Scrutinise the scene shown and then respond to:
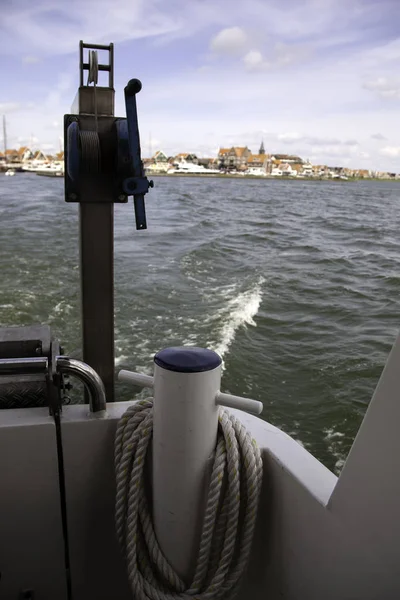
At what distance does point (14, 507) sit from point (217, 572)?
1.94ft

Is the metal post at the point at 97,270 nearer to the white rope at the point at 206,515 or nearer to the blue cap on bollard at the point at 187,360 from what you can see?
the white rope at the point at 206,515

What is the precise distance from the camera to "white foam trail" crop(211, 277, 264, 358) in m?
5.77

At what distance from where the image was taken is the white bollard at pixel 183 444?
1.22 meters

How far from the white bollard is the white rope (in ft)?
0.11

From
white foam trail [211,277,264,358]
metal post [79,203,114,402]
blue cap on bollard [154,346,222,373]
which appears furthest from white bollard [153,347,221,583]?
white foam trail [211,277,264,358]

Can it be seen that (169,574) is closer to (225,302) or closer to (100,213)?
(100,213)

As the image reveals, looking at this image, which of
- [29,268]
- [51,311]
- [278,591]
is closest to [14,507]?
[278,591]

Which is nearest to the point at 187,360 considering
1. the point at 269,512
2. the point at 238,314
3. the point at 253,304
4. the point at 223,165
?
the point at 269,512

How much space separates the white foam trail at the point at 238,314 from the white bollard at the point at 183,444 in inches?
159

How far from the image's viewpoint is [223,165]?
87125 mm

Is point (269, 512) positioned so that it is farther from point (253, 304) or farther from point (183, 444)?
point (253, 304)

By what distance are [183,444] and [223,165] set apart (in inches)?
3504

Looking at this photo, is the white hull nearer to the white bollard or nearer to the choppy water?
the white bollard

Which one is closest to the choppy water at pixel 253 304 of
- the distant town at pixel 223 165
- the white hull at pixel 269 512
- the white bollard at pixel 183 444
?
the white hull at pixel 269 512
